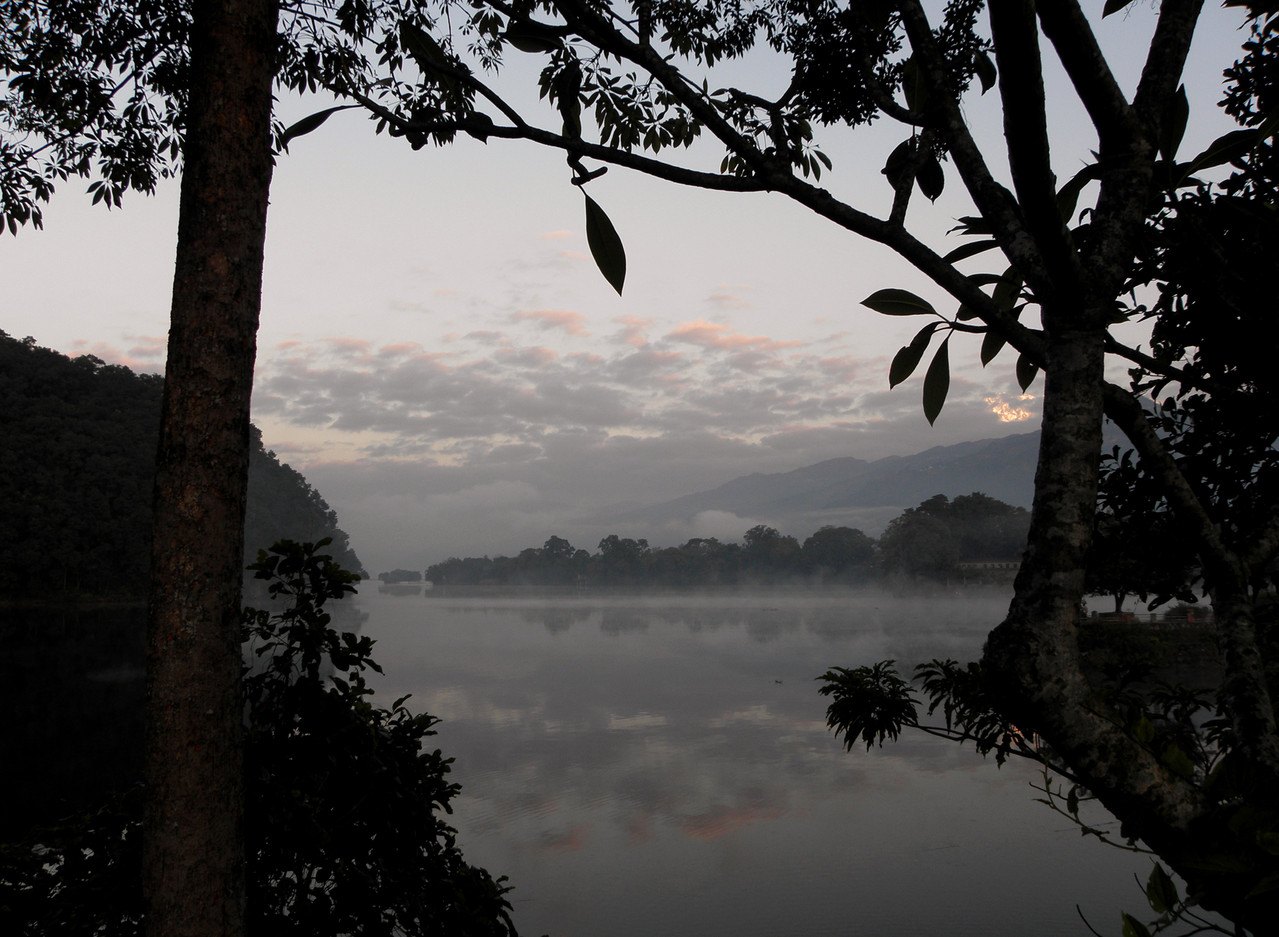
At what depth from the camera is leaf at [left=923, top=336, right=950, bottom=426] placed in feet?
5.22

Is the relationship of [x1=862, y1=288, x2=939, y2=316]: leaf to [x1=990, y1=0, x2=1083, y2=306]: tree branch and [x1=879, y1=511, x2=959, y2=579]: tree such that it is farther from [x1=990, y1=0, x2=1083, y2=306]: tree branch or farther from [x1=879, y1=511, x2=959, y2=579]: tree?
[x1=879, y1=511, x2=959, y2=579]: tree

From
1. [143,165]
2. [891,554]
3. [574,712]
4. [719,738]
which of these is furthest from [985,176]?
[891,554]

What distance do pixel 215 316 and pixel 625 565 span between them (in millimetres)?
104253

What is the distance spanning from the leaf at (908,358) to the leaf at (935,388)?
9cm

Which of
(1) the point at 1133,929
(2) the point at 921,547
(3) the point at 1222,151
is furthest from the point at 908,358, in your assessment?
(2) the point at 921,547

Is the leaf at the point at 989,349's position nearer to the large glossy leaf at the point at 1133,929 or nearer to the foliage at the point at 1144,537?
the foliage at the point at 1144,537

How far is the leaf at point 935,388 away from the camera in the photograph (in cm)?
159

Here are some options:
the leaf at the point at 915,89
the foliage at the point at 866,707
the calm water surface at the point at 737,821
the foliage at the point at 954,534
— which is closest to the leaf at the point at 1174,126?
the leaf at the point at 915,89

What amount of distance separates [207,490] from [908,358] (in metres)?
1.55

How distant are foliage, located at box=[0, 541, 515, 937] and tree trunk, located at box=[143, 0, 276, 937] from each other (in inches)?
11.6

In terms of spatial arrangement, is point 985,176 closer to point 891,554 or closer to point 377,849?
point 377,849

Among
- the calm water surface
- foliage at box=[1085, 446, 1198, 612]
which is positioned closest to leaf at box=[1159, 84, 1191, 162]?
foliage at box=[1085, 446, 1198, 612]

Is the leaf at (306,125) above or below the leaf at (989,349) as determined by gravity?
above

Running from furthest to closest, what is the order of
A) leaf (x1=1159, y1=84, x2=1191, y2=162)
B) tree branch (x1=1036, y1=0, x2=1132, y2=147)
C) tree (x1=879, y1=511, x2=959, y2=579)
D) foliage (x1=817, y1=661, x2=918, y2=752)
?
1. tree (x1=879, y1=511, x2=959, y2=579)
2. foliage (x1=817, y1=661, x2=918, y2=752)
3. leaf (x1=1159, y1=84, x2=1191, y2=162)
4. tree branch (x1=1036, y1=0, x2=1132, y2=147)
